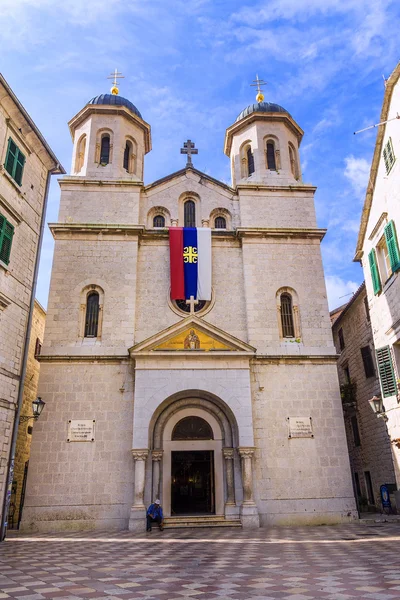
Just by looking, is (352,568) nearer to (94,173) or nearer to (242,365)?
(242,365)

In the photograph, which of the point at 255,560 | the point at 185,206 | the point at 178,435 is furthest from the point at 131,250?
the point at 255,560

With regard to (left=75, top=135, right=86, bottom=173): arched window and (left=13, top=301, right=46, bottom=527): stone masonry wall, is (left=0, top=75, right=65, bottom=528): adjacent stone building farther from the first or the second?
(left=75, top=135, right=86, bottom=173): arched window

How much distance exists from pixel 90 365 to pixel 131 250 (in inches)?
212

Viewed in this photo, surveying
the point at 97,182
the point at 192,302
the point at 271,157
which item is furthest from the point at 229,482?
the point at 271,157

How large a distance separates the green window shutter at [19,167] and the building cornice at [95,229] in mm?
4178

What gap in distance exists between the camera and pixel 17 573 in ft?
25.5

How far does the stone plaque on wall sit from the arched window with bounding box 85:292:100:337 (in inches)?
340

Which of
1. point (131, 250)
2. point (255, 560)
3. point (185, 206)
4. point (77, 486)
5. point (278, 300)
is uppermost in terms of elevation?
point (185, 206)

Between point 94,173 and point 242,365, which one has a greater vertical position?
point 94,173

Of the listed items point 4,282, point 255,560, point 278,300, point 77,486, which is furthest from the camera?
point 278,300

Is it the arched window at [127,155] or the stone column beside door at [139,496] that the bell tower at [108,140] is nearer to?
the arched window at [127,155]

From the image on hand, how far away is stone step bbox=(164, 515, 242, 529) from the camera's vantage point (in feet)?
50.2

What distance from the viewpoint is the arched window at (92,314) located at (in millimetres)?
18547

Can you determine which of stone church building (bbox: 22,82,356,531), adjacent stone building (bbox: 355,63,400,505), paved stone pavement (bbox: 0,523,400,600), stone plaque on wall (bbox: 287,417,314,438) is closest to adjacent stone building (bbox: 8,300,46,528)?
stone church building (bbox: 22,82,356,531)
